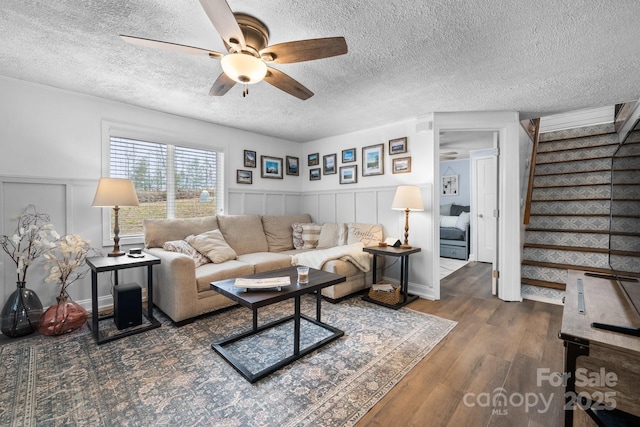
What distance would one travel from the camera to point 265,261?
10.4ft

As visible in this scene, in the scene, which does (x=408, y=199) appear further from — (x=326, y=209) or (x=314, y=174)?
(x=314, y=174)

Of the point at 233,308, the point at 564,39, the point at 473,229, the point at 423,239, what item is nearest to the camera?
the point at 564,39

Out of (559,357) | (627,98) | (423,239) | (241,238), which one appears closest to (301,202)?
(241,238)

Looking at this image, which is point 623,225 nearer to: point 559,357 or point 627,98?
point 559,357

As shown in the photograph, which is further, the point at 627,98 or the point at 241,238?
the point at 241,238

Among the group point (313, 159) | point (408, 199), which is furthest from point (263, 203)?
point (408, 199)

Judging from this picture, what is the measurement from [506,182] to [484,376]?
7.56 ft

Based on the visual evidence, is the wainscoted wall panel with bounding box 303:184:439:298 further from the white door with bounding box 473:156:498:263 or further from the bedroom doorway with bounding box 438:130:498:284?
the white door with bounding box 473:156:498:263

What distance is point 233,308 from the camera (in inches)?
115

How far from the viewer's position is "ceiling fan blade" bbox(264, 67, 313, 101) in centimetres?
183

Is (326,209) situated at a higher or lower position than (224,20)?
lower

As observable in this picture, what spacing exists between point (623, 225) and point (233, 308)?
121 inches

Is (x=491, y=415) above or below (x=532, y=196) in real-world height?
below

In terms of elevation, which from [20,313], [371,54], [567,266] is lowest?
[20,313]
